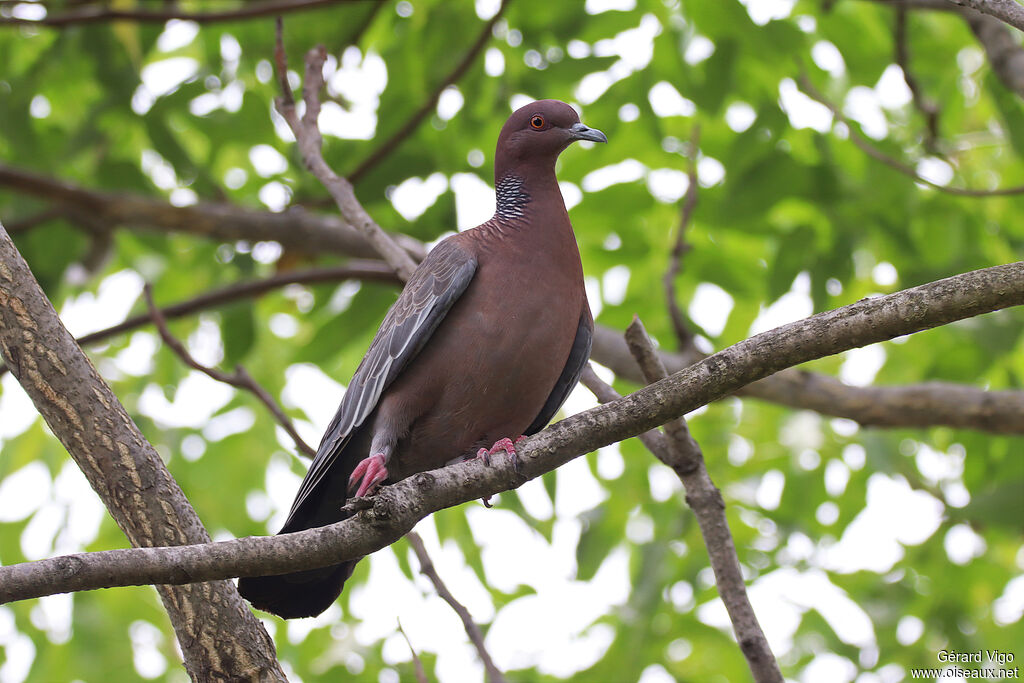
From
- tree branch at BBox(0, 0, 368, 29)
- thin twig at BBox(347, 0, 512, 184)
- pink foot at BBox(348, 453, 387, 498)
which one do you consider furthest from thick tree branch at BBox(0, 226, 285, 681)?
thin twig at BBox(347, 0, 512, 184)

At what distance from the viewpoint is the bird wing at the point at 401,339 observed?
3559 millimetres

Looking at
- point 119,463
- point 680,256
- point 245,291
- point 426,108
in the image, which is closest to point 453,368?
point 119,463

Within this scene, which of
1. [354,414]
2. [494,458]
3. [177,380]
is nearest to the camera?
[494,458]

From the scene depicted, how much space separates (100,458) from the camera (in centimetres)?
284

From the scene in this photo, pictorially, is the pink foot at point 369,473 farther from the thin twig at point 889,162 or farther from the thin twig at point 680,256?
the thin twig at point 889,162

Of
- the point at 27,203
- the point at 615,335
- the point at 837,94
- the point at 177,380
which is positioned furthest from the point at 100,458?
the point at 837,94

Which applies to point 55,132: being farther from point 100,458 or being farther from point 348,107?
point 100,458

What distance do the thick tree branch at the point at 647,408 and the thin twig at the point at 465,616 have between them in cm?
80

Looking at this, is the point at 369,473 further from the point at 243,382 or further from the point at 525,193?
the point at 525,193

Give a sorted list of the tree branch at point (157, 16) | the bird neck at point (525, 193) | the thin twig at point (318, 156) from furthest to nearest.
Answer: the tree branch at point (157, 16)
the thin twig at point (318, 156)
the bird neck at point (525, 193)

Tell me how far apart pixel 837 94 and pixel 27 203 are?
4.46 meters

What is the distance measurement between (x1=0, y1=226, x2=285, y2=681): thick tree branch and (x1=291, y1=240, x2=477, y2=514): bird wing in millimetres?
673

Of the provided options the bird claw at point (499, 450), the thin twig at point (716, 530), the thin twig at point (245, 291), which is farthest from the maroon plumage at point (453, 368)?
the thin twig at point (245, 291)

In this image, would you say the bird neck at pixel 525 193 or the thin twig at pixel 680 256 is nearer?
the bird neck at pixel 525 193
